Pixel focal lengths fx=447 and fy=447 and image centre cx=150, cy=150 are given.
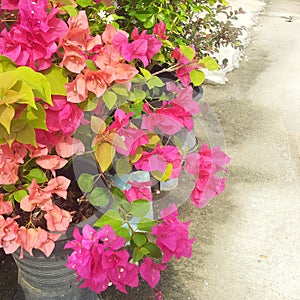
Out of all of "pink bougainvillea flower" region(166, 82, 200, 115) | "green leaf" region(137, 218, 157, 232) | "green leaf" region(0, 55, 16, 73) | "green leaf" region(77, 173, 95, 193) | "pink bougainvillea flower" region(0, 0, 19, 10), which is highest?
"pink bougainvillea flower" region(0, 0, 19, 10)

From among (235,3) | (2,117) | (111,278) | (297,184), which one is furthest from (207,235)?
(235,3)

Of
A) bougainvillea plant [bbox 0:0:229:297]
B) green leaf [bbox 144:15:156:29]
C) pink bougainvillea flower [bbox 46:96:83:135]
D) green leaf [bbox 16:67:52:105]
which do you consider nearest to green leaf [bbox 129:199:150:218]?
bougainvillea plant [bbox 0:0:229:297]

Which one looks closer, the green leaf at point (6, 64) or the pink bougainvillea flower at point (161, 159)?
the green leaf at point (6, 64)

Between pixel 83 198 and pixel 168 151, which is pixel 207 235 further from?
pixel 168 151

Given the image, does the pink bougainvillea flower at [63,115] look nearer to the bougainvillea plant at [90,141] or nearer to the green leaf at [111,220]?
the bougainvillea plant at [90,141]

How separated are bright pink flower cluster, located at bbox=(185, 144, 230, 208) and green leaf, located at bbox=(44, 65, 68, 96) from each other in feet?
1.18

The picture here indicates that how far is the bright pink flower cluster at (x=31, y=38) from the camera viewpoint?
2.99 feet

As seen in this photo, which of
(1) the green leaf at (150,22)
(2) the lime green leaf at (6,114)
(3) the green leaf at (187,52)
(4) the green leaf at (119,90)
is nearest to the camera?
(2) the lime green leaf at (6,114)

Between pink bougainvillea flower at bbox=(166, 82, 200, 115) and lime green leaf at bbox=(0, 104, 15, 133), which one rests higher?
lime green leaf at bbox=(0, 104, 15, 133)

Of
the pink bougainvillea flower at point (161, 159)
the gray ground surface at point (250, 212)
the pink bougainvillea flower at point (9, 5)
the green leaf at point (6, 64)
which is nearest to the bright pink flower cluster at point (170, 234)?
the pink bougainvillea flower at point (161, 159)

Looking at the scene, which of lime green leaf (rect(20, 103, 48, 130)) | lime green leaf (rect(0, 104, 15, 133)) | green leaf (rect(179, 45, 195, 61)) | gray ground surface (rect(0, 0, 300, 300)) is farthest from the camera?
gray ground surface (rect(0, 0, 300, 300))

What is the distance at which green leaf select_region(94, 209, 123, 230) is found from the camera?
3.39ft

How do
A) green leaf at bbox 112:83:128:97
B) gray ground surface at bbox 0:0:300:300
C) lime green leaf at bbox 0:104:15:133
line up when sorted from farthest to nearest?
gray ground surface at bbox 0:0:300:300 → green leaf at bbox 112:83:128:97 → lime green leaf at bbox 0:104:15:133

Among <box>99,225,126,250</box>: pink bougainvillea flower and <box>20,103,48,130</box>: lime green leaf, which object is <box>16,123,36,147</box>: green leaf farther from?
<box>99,225,126,250</box>: pink bougainvillea flower
